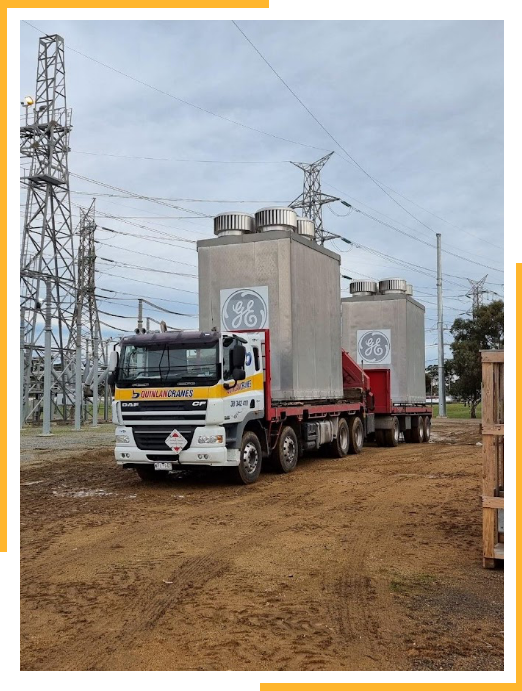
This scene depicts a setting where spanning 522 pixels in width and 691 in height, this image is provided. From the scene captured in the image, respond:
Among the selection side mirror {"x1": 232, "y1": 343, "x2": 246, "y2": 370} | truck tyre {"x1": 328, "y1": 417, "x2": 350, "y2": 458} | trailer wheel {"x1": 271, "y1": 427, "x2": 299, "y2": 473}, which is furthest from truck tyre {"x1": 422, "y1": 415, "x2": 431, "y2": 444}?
side mirror {"x1": 232, "y1": 343, "x2": 246, "y2": 370}

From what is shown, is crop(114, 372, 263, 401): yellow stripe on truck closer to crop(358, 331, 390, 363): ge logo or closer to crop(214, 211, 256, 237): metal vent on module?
crop(214, 211, 256, 237): metal vent on module

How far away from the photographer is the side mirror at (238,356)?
11406 millimetres

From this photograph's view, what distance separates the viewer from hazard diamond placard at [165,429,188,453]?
11.2 m

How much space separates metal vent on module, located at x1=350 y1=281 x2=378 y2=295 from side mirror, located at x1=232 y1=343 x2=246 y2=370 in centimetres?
1130

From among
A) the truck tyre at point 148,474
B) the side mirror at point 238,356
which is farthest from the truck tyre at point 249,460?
the truck tyre at point 148,474

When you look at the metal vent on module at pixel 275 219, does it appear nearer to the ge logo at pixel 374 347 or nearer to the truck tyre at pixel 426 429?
the ge logo at pixel 374 347

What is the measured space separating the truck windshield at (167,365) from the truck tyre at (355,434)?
7.82 meters

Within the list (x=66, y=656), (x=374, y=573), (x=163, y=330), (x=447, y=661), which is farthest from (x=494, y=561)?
(x=163, y=330)

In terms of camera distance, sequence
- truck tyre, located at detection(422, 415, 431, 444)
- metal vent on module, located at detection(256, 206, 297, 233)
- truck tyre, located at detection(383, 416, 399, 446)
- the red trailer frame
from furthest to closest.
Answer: truck tyre, located at detection(422, 415, 431, 444) < truck tyre, located at detection(383, 416, 399, 446) < metal vent on module, located at detection(256, 206, 297, 233) < the red trailer frame

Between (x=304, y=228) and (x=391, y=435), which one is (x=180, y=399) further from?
(x=391, y=435)

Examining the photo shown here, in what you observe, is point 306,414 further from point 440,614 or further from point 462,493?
point 440,614

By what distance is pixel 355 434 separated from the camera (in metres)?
18.2

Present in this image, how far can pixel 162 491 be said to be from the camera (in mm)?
11695

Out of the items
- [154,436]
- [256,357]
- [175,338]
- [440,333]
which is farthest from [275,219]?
[440,333]
